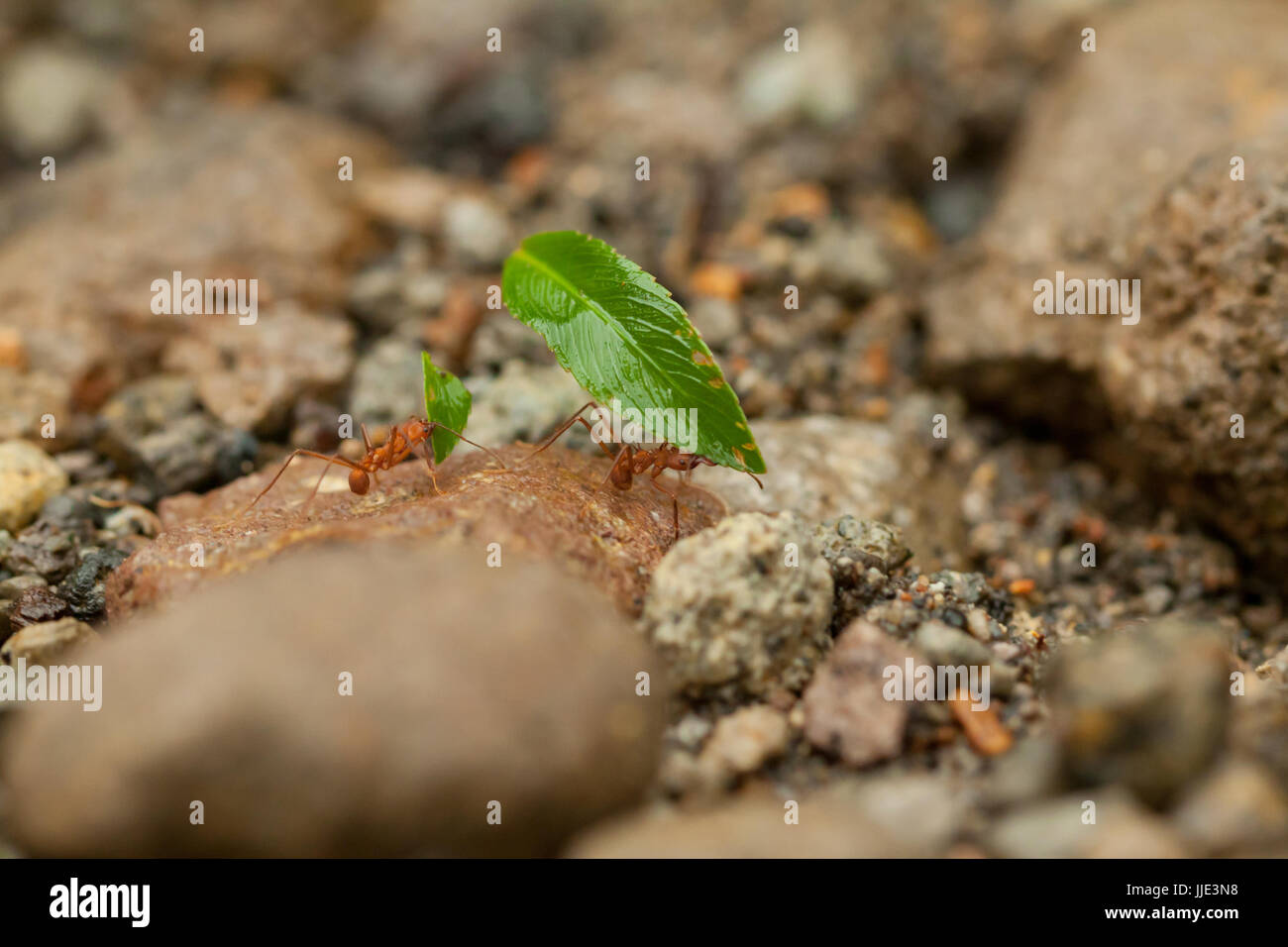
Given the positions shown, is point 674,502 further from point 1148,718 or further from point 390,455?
point 1148,718

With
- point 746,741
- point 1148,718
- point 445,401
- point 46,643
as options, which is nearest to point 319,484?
point 445,401

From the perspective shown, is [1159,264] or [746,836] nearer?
[746,836]

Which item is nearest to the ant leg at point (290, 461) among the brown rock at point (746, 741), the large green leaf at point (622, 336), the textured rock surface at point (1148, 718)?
the large green leaf at point (622, 336)

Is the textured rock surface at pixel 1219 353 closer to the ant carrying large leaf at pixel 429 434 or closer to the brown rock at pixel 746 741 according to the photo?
the brown rock at pixel 746 741

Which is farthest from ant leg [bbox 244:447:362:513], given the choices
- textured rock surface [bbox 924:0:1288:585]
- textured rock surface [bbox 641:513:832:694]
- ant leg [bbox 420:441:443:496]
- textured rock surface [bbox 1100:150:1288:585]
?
textured rock surface [bbox 1100:150:1288:585]

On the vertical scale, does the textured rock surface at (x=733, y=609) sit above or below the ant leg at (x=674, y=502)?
below
